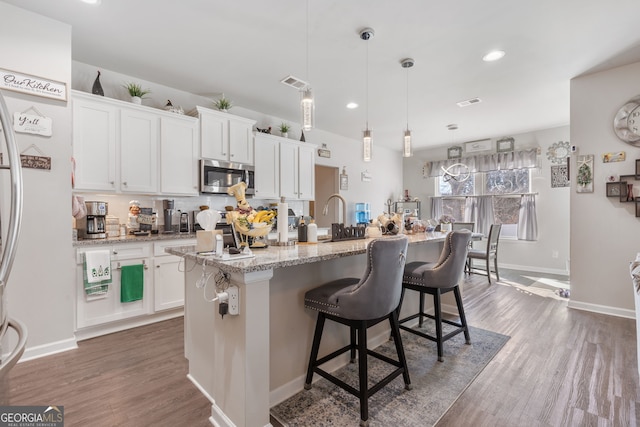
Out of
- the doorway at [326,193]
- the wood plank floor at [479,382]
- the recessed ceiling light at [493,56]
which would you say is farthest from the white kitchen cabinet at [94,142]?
the recessed ceiling light at [493,56]

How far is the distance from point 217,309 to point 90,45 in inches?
116

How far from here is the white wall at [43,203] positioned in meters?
2.32

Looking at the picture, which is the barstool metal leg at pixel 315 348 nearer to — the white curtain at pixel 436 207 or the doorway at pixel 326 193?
the doorway at pixel 326 193

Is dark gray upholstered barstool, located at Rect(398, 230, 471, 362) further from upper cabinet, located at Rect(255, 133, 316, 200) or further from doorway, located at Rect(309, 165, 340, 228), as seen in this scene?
doorway, located at Rect(309, 165, 340, 228)

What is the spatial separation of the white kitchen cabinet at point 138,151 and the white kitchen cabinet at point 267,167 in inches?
54.7

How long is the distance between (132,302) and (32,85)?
6.86 ft

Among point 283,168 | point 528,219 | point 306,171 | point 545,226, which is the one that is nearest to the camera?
point 283,168

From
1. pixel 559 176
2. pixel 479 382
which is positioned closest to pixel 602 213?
pixel 559 176

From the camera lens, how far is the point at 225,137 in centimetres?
393

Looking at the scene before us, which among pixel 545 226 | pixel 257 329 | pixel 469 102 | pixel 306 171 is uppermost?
pixel 469 102

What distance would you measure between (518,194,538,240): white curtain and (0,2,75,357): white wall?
715 cm

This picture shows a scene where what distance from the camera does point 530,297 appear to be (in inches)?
160

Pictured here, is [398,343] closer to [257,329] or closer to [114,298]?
[257,329]

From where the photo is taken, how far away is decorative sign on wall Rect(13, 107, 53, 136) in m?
2.32
